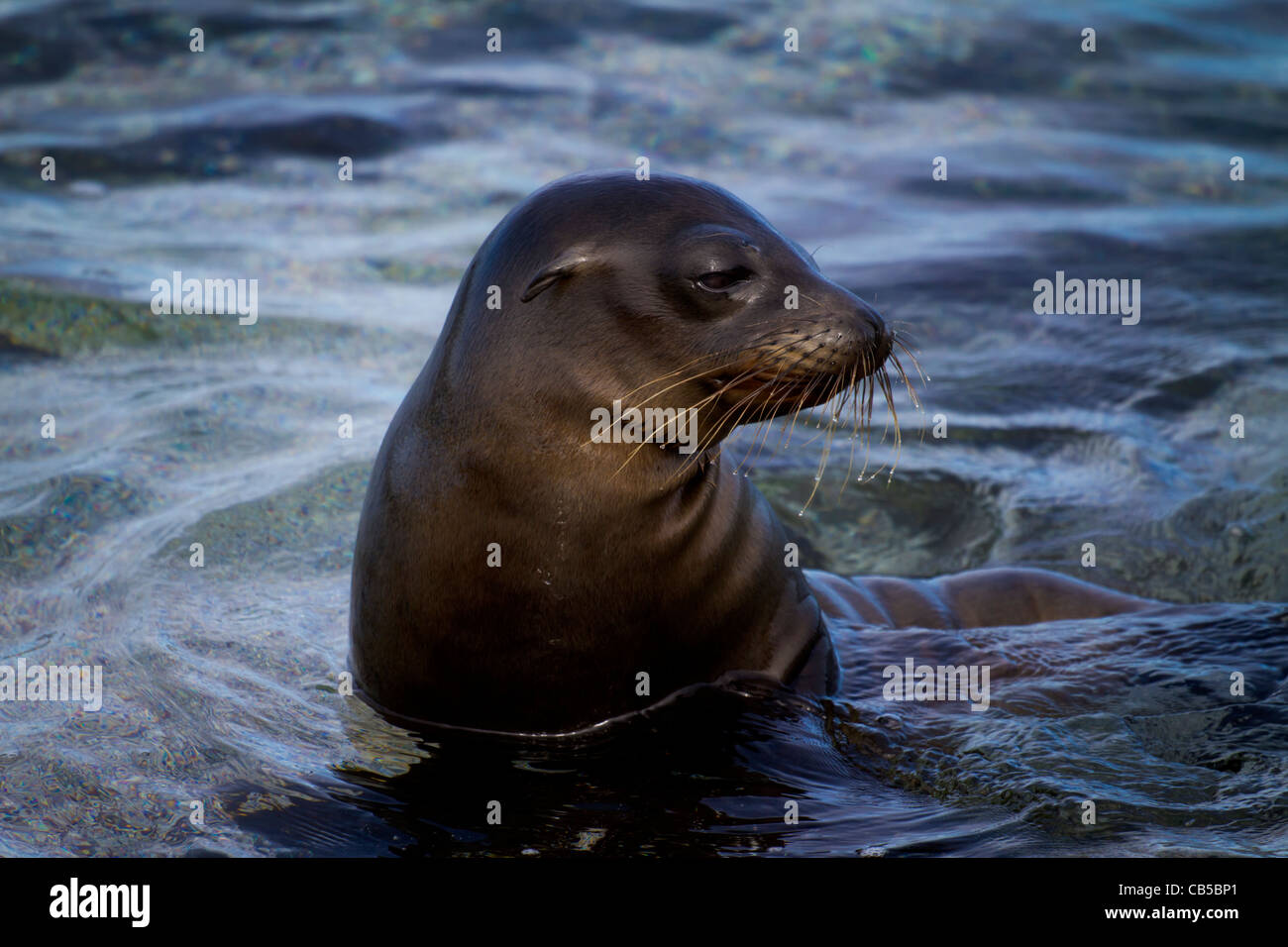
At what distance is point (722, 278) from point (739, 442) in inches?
109

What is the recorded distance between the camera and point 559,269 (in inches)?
145

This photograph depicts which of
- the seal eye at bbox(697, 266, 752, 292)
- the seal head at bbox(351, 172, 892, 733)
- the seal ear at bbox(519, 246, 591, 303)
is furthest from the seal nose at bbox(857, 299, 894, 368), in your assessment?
the seal ear at bbox(519, 246, 591, 303)

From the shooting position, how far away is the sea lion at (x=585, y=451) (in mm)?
3668

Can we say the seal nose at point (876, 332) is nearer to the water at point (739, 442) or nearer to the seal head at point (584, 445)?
the seal head at point (584, 445)

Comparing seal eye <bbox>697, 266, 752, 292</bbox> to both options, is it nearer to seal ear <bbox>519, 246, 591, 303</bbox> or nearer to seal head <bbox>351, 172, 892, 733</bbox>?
seal head <bbox>351, 172, 892, 733</bbox>

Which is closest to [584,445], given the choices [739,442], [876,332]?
[876,332]

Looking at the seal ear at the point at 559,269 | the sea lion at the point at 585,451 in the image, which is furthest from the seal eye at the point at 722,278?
the seal ear at the point at 559,269

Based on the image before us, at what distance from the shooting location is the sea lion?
367 cm

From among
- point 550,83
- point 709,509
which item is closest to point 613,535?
point 709,509

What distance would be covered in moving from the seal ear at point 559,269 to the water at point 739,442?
1.15m

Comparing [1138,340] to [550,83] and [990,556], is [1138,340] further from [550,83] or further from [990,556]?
[550,83]

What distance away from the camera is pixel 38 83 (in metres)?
12.5

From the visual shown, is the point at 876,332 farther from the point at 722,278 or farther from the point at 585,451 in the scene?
the point at 585,451

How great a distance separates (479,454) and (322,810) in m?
0.92
